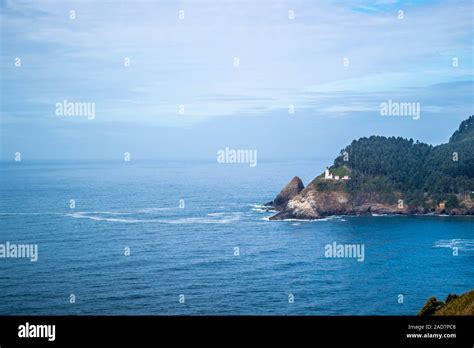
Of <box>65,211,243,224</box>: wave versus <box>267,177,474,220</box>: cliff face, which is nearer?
<box>65,211,243,224</box>: wave

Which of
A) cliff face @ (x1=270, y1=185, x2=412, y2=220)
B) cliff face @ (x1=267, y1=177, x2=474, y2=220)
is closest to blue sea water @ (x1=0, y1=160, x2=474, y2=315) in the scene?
cliff face @ (x1=267, y1=177, x2=474, y2=220)

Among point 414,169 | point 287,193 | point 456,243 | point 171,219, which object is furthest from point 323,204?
point 171,219

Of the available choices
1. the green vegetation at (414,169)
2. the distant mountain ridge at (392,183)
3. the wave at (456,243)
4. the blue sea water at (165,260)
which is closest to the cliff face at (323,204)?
the distant mountain ridge at (392,183)

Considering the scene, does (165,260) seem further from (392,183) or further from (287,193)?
(287,193)

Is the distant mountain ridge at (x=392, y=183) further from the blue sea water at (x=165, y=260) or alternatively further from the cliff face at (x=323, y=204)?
the blue sea water at (x=165, y=260)

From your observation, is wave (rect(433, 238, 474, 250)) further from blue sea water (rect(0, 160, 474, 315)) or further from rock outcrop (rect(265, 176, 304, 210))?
rock outcrop (rect(265, 176, 304, 210))

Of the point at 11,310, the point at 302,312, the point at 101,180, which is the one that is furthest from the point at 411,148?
the point at 11,310

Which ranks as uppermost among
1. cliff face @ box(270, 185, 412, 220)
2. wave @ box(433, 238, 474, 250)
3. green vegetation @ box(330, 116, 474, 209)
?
green vegetation @ box(330, 116, 474, 209)
